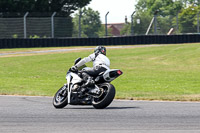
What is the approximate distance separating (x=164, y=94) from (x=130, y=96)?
117cm

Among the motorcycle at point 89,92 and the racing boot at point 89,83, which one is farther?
the racing boot at point 89,83

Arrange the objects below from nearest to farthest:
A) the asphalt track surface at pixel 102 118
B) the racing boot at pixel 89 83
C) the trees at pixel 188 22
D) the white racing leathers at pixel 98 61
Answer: the asphalt track surface at pixel 102 118
the racing boot at pixel 89 83
the white racing leathers at pixel 98 61
the trees at pixel 188 22

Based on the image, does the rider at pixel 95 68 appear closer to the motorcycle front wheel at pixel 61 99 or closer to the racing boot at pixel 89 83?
the racing boot at pixel 89 83

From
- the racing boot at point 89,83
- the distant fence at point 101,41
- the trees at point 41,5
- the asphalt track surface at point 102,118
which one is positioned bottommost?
the asphalt track surface at point 102,118

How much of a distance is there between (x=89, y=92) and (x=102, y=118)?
5.15 feet

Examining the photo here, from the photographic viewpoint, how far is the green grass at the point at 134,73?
48.9 ft

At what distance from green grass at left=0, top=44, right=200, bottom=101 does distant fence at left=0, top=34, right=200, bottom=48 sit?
2.00m

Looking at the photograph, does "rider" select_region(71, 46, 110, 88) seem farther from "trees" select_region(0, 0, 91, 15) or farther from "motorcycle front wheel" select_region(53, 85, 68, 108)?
"trees" select_region(0, 0, 91, 15)

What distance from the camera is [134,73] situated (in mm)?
21391

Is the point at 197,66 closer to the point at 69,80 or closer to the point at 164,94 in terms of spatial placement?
the point at 164,94

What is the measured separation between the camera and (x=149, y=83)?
17422 millimetres

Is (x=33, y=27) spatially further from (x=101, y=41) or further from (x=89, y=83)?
(x=89, y=83)

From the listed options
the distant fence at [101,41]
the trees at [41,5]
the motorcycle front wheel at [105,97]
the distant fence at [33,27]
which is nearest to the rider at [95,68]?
the motorcycle front wheel at [105,97]

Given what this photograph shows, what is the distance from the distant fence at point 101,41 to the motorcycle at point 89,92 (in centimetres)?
2324
